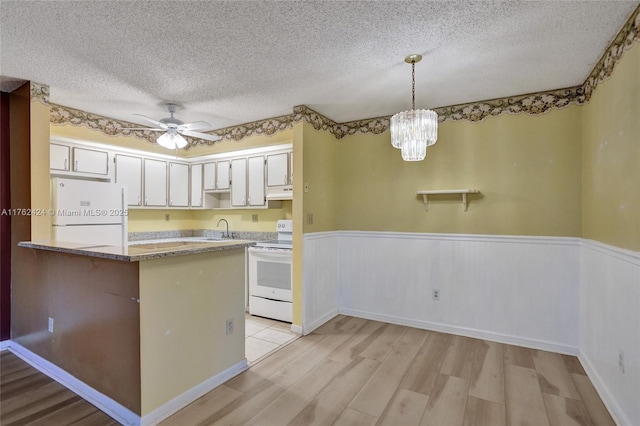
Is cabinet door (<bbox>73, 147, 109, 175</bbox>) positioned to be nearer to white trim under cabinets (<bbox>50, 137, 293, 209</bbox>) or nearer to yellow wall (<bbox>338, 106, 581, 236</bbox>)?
white trim under cabinets (<bbox>50, 137, 293, 209</bbox>)

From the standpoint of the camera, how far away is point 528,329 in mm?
3033

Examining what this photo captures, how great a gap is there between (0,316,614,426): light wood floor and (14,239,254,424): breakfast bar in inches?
6.5

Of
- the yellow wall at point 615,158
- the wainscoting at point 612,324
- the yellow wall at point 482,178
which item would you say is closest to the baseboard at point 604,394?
the wainscoting at point 612,324

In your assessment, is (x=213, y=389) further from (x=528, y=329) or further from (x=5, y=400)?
(x=528, y=329)

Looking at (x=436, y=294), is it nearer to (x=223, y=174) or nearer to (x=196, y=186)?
(x=223, y=174)

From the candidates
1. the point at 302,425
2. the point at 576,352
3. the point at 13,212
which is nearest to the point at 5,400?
the point at 13,212

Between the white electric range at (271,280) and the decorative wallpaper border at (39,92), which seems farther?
the white electric range at (271,280)

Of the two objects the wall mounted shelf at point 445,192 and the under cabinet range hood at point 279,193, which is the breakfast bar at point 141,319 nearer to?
the under cabinet range hood at point 279,193

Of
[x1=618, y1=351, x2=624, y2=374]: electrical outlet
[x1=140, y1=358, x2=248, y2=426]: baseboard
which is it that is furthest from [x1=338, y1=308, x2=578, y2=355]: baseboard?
[x1=140, y1=358, x2=248, y2=426]: baseboard

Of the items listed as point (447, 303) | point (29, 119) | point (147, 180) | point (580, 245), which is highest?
point (29, 119)

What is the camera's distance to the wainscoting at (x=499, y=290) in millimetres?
2006

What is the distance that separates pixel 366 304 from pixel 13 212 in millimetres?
3732

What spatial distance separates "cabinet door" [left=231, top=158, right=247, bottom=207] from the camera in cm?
423

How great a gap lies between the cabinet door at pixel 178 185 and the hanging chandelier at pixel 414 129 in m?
3.45
